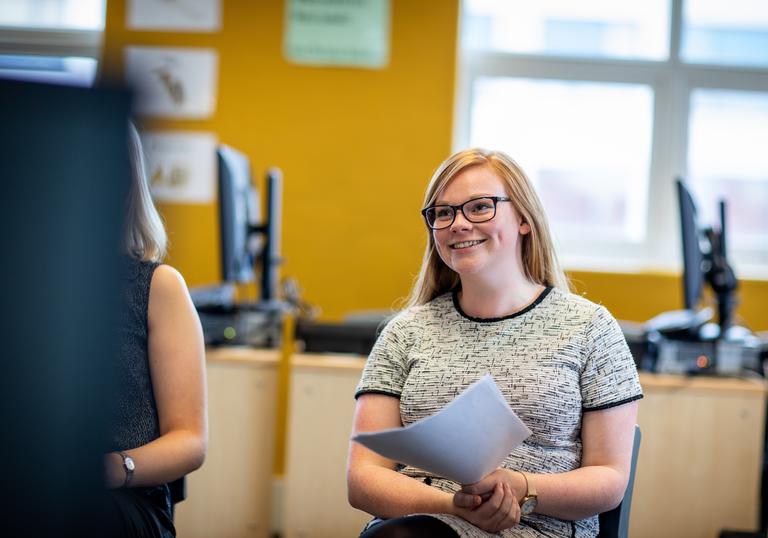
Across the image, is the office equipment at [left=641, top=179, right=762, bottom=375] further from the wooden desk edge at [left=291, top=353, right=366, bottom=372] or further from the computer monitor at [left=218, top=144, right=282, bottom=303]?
the computer monitor at [left=218, top=144, right=282, bottom=303]

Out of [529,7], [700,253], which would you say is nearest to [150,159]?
[700,253]

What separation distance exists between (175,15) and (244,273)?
1.62 m

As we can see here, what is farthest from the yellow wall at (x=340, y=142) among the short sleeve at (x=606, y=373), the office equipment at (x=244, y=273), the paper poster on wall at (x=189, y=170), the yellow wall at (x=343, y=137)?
the short sleeve at (x=606, y=373)

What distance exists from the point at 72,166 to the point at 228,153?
7.53ft

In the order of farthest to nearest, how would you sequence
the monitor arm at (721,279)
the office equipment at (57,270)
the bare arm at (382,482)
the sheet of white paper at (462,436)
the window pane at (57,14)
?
the window pane at (57,14), the monitor arm at (721,279), the bare arm at (382,482), the sheet of white paper at (462,436), the office equipment at (57,270)

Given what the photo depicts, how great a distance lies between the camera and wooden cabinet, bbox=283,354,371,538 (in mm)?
2781

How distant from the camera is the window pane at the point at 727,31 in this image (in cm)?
393

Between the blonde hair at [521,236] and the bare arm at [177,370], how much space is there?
52 cm

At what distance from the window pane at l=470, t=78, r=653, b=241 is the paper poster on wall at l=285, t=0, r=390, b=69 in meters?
0.57

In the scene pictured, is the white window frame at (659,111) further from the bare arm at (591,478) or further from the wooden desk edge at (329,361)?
the bare arm at (591,478)

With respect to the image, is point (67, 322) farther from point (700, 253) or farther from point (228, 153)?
point (700, 253)

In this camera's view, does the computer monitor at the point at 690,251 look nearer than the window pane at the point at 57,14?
Yes

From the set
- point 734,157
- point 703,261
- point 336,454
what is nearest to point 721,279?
point 703,261

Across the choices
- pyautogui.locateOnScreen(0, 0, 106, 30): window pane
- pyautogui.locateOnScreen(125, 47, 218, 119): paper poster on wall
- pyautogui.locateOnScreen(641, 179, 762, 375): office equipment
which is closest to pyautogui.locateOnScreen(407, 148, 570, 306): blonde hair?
pyautogui.locateOnScreen(641, 179, 762, 375): office equipment
